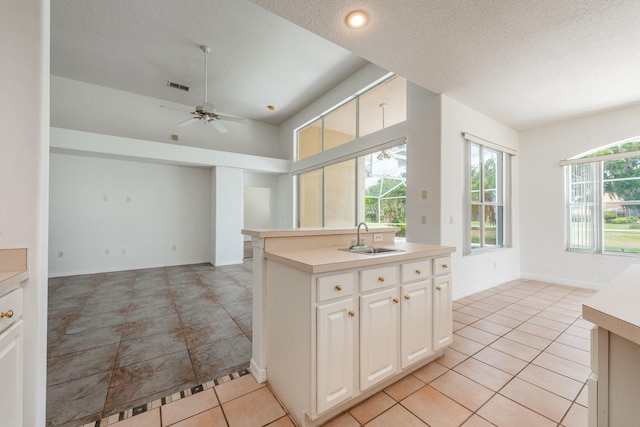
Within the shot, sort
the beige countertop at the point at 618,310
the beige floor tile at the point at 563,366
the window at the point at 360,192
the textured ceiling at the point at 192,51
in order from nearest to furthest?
the beige countertop at the point at 618,310
the beige floor tile at the point at 563,366
the textured ceiling at the point at 192,51
the window at the point at 360,192

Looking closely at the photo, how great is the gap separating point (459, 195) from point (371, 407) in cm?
299

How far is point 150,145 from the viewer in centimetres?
518

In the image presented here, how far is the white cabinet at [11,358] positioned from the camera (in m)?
0.99

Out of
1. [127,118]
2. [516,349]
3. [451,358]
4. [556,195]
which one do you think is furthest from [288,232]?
[127,118]

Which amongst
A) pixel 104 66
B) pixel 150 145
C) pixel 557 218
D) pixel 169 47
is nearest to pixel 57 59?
pixel 104 66

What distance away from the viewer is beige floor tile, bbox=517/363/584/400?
5.63 feet

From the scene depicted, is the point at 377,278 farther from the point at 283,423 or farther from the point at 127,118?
the point at 127,118

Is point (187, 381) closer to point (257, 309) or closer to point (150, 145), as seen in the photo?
point (257, 309)

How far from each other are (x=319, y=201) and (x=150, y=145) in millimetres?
3838

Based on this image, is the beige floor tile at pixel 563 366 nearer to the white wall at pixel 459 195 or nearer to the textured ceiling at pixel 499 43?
the white wall at pixel 459 195

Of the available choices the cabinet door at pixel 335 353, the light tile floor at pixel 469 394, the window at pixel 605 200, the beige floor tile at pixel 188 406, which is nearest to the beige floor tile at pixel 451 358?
the light tile floor at pixel 469 394

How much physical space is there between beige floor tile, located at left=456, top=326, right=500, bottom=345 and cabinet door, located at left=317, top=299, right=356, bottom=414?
64.5 inches

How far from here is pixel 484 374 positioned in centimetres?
191

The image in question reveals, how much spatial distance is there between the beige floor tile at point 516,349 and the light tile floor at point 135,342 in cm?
229
